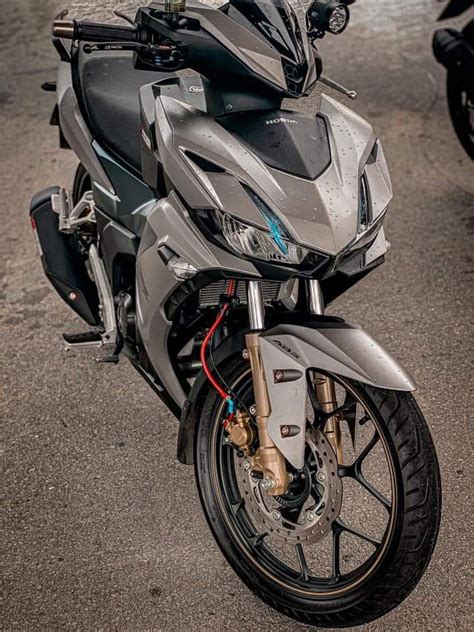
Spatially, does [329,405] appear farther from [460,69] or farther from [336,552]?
[460,69]

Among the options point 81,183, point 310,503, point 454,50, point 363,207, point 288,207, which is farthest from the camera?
point 454,50

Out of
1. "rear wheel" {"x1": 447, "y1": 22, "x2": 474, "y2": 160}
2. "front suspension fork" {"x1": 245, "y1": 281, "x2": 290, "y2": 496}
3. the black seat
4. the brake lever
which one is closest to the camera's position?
"front suspension fork" {"x1": 245, "y1": 281, "x2": 290, "y2": 496}

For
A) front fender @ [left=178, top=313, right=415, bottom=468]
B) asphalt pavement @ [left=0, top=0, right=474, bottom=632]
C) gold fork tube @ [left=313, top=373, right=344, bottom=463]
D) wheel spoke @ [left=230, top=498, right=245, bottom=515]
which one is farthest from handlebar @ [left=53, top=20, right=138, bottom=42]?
wheel spoke @ [left=230, top=498, right=245, bottom=515]

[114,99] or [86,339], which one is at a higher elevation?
[114,99]

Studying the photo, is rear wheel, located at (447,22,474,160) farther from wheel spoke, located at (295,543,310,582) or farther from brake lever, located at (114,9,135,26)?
wheel spoke, located at (295,543,310,582)

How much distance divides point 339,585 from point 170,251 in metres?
0.87

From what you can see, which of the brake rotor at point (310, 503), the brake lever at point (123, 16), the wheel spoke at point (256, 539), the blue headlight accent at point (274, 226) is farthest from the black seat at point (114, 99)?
the wheel spoke at point (256, 539)

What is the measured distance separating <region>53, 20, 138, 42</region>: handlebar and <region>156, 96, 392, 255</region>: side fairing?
0.21m

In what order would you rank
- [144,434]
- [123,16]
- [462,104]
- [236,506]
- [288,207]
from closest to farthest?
[288,207]
[236,506]
[123,16]
[144,434]
[462,104]

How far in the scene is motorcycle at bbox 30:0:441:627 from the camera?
1989mm

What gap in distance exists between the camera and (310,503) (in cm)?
237

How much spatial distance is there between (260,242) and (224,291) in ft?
1.01

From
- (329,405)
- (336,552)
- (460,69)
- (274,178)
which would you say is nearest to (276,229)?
(274,178)

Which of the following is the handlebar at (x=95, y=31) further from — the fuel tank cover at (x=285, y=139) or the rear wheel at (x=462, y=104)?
the rear wheel at (x=462, y=104)
